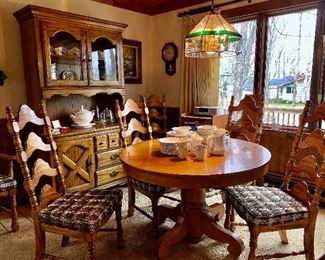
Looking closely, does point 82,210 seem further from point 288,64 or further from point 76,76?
point 288,64

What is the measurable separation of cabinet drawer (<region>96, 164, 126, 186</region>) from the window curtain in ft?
4.11

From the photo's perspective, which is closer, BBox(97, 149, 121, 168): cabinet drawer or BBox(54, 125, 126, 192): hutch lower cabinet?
BBox(54, 125, 126, 192): hutch lower cabinet

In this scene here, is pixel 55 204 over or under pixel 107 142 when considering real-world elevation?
under

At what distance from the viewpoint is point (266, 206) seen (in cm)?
162

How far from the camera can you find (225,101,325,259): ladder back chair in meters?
1.53

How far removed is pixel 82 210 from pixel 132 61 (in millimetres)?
2703

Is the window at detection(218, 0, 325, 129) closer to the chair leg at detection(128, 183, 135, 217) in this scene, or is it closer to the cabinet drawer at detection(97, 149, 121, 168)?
the cabinet drawer at detection(97, 149, 121, 168)

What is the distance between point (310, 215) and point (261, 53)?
2.18m

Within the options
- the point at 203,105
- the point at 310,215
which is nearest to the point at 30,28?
the point at 203,105

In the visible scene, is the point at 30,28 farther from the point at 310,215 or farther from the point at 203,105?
the point at 310,215

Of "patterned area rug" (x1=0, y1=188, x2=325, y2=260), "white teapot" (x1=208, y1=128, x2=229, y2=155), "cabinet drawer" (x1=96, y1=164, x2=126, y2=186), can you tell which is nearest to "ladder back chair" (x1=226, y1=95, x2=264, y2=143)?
"white teapot" (x1=208, y1=128, x2=229, y2=155)

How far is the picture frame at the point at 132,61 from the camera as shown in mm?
3787

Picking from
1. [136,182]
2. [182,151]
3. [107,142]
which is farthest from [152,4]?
[182,151]

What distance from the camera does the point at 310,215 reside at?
1564 mm
